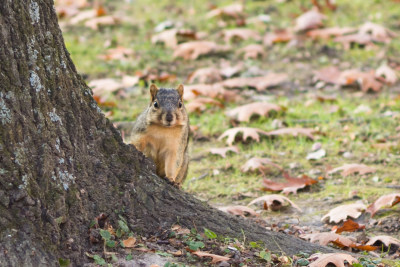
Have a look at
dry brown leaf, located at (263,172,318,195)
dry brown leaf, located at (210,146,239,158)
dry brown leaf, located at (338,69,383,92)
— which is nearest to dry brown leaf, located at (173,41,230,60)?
dry brown leaf, located at (338,69,383,92)

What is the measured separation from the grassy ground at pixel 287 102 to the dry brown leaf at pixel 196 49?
8 centimetres

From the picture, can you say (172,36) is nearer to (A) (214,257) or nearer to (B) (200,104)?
(B) (200,104)

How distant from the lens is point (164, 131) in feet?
12.9

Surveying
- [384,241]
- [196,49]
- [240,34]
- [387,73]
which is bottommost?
[384,241]

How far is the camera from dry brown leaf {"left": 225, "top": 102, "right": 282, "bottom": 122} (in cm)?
573

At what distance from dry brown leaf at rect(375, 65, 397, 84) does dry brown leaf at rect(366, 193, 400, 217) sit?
2.99 m

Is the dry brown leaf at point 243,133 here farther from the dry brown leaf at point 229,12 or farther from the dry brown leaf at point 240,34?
the dry brown leaf at point 229,12

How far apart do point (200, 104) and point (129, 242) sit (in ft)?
11.4

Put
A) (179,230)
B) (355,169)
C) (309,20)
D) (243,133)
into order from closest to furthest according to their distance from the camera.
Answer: (179,230) → (355,169) → (243,133) → (309,20)

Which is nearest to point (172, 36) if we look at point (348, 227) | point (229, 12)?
point (229, 12)

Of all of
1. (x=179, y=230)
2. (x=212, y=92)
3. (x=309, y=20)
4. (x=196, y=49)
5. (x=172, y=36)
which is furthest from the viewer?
(x=309, y=20)

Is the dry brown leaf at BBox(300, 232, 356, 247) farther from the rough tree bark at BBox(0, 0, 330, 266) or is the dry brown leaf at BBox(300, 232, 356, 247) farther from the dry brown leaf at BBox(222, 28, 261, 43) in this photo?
the dry brown leaf at BBox(222, 28, 261, 43)

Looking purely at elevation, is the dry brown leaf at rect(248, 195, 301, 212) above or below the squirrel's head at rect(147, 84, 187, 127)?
below

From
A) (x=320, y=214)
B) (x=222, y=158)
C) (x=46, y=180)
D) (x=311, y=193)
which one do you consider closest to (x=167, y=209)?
(x=46, y=180)
